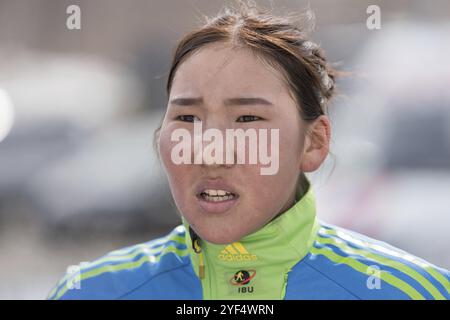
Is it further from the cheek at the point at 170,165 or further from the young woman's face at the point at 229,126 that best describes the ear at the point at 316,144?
the cheek at the point at 170,165

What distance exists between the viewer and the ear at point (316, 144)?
1757mm

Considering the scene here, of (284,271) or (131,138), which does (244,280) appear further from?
(131,138)

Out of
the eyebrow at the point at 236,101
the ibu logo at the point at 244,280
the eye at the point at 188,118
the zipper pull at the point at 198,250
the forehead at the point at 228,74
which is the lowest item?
the ibu logo at the point at 244,280

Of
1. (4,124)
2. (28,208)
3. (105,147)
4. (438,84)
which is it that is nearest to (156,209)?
(105,147)

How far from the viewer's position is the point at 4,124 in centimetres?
412

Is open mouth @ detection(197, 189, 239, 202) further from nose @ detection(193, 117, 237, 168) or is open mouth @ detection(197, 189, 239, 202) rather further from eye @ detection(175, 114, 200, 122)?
A: eye @ detection(175, 114, 200, 122)

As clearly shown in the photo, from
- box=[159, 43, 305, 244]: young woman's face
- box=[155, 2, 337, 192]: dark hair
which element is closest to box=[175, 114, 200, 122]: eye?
box=[159, 43, 305, 244]: young woman's face

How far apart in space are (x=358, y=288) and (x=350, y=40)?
76.8 inches

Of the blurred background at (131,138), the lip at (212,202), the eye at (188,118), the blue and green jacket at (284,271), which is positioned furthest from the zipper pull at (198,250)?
the blurred background at (131,138)

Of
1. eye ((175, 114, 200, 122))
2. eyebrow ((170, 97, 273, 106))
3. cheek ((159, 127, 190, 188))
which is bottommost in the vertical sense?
cheek ((159, 127, 190, 188))

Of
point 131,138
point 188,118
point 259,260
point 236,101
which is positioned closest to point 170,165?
point 188,118

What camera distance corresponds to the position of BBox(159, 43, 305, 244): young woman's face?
161 cm

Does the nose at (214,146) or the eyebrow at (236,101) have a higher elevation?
the eyebrow at (236,101)

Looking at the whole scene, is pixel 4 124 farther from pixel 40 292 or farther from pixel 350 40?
pixel 350 40
